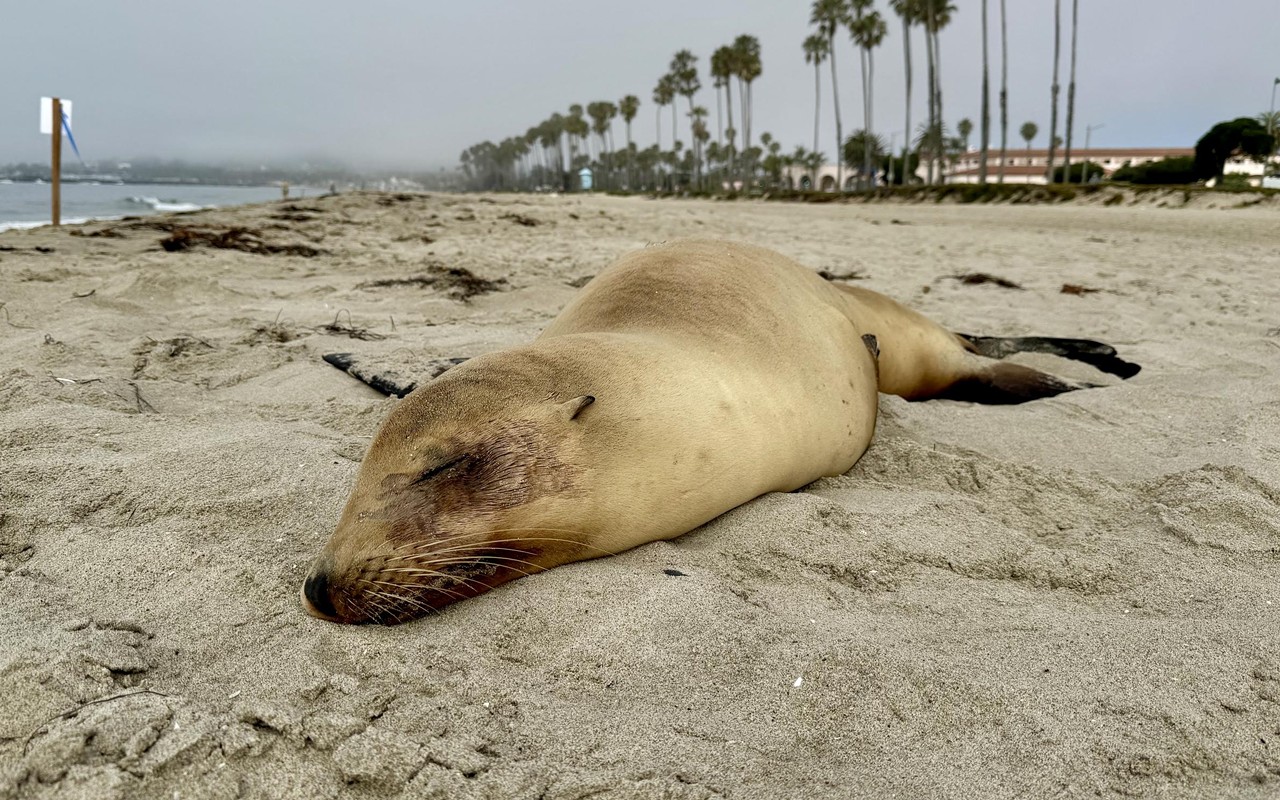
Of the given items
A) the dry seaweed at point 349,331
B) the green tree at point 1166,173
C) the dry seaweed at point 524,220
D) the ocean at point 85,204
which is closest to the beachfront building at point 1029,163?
the green tree at point 1166,173

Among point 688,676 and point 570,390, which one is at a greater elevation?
point 570,390

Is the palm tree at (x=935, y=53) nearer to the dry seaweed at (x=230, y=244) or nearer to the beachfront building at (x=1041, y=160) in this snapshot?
the dry seaweed at (x=230, y=244)

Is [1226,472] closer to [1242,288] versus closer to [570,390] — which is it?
[570,390]

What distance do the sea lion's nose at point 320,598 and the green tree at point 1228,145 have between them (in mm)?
48237

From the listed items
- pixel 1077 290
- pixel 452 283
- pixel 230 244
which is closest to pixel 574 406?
pixel 452 283

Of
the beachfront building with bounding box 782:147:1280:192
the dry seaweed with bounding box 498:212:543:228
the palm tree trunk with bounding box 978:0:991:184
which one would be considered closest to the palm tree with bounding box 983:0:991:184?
the palm tree trunk with bounding box 978:0:991:184

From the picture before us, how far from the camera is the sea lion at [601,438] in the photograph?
183 centimetres

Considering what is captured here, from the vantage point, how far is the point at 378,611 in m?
1.74

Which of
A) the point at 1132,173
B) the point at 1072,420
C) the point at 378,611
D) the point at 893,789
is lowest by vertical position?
the point at 893,789

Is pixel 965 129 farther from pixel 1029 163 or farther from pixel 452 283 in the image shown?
pixel 452 283

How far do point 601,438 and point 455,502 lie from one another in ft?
1.28

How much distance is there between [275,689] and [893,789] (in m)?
1.02

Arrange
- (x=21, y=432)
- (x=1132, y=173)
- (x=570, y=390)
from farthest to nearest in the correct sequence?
(x=1132, y=173)
(x=21, y=432)
(x=570, y=390)

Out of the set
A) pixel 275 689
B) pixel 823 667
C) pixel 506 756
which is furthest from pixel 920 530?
pixel 275 689
